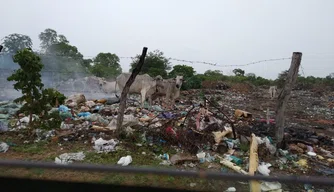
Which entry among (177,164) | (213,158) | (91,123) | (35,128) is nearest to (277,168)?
(213,158)

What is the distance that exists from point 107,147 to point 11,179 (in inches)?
124

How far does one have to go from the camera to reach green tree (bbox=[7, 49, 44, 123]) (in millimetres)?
4375

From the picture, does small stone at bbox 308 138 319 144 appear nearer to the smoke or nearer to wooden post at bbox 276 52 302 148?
wooden post at bbox 276 52 302 148

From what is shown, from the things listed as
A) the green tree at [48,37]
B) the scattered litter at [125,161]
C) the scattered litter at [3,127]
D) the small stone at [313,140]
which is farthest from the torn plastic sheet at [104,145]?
the green tree at [48,37]

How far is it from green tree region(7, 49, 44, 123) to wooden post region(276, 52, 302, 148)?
5.14m

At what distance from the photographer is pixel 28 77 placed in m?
4.45

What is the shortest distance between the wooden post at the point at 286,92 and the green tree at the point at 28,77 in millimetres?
5137

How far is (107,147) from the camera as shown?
4301 mm

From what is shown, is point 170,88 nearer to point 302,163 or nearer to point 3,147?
point 302,163

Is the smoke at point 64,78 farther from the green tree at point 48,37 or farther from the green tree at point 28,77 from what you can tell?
the green tree at point 48,37

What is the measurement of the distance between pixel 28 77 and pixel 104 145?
82.2 inches

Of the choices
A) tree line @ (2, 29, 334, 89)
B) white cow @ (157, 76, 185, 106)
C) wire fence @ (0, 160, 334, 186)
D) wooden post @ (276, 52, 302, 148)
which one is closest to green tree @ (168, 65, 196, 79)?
tree line @ (2, 29, 334, 89)

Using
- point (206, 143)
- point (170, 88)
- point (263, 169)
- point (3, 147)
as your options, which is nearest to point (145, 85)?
point (170, 88)

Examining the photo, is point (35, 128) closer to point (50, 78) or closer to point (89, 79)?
point (50, 78)
